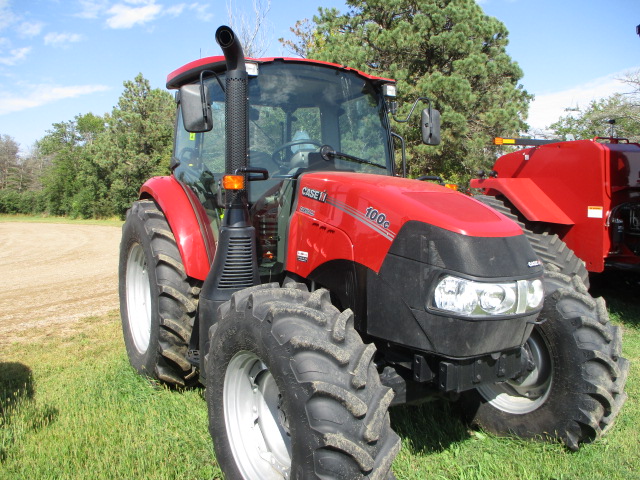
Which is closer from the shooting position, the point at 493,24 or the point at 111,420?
the point at 111,420

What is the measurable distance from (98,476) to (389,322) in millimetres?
1726

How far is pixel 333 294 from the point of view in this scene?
2777 millimetres

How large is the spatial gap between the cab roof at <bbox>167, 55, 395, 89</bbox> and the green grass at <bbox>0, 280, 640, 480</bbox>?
2.23 m

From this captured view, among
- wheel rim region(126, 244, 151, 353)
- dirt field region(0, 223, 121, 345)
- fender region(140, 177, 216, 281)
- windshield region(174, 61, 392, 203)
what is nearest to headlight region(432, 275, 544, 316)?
windshield region(174, 61, 392, 203)

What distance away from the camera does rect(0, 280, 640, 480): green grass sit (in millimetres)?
2805

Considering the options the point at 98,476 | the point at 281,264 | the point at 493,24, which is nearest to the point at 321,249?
the point at 281,264

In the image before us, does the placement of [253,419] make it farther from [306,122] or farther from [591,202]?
[591,202]

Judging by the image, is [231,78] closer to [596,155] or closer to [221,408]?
[221,408]

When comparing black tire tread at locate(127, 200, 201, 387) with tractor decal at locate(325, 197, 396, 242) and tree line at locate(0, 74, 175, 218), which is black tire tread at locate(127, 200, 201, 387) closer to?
tractor decal at locate(325, 197, 396, 242)

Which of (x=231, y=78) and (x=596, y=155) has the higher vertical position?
(x=231, y=78)

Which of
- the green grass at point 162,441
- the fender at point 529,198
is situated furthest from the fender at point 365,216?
the fender at point 529,198

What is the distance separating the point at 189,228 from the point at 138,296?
1173 millimetres

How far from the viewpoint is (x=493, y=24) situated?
1530 cm

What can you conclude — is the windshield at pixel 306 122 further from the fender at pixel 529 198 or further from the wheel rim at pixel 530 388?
the fender at pixel 529 198
